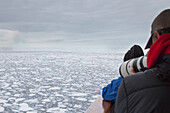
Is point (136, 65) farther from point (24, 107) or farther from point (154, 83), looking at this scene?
point (24, 107)

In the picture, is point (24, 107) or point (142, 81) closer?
point (142, 81)

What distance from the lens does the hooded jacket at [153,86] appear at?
60 centimetres

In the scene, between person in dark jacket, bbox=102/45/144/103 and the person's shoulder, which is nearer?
the person's shoulder

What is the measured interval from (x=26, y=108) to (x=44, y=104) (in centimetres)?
28

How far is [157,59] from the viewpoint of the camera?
0.63 metres

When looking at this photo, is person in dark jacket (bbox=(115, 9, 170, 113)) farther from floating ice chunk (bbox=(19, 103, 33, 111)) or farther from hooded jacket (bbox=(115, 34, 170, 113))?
floating ice chunk (bbox=(19, 103, 33, 111))

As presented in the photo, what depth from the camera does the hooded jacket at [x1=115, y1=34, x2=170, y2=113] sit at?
60 cm

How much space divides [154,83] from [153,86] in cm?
1

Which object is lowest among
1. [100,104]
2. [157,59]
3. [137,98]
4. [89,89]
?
[89,89]

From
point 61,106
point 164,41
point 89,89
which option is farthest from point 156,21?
point 89,89

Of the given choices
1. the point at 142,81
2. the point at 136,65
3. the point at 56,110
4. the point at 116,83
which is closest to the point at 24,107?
the point at 56,110

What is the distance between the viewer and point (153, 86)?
0.61 m

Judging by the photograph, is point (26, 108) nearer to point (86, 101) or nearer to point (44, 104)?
point (44, 104)

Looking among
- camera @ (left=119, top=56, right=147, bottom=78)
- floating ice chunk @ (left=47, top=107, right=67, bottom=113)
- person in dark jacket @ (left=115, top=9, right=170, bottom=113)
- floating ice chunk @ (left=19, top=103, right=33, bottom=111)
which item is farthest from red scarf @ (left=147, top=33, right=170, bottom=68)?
floating ice chunk @ (left=19, top=103, right=33, bottom=111)
